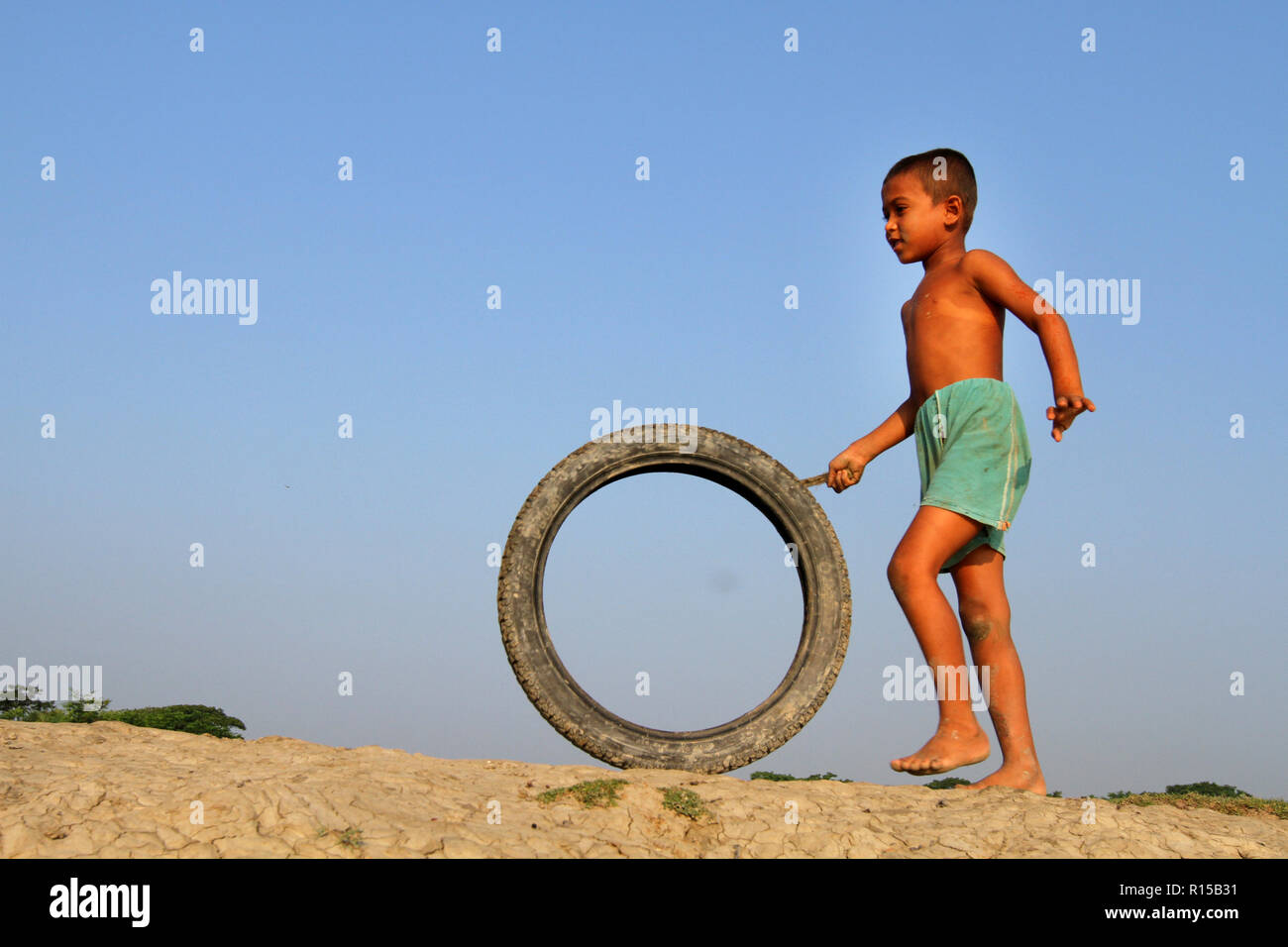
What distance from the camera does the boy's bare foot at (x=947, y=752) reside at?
6203 millimetres

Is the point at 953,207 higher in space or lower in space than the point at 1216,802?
higher

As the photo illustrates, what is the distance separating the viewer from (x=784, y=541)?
6.89m

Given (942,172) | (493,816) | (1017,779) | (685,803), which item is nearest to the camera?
(493,816)

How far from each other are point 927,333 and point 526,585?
10.0 feet

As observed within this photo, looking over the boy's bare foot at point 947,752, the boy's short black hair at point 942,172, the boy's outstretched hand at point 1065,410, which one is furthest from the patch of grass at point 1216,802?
the boy's short black hair at point 942,172

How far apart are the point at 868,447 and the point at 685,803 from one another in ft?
9.86

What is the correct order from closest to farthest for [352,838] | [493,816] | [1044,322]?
[352,838]
[493,816]
[1044,322]

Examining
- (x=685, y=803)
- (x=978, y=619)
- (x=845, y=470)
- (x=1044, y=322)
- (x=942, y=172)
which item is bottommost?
(x=685, y=803)

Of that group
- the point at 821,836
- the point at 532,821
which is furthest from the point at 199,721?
the point at 821,836

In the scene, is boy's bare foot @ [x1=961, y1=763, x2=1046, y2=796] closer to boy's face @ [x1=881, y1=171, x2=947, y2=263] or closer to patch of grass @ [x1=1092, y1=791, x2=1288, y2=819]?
patch of grass @ [x1=1092, y1=791, x2=1288, y2=819]

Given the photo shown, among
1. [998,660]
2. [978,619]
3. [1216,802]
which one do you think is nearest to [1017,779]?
[998,660]

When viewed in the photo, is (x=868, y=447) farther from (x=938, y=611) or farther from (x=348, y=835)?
(x=348, y=835)

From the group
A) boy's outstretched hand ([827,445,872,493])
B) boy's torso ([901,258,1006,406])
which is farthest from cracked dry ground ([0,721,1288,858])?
boy's torso ([901,258,1006,406])
